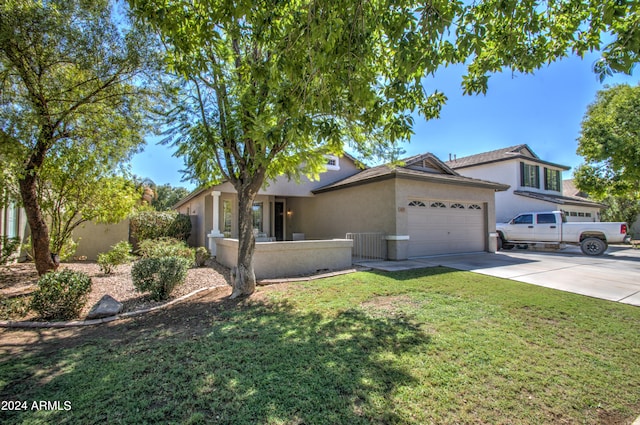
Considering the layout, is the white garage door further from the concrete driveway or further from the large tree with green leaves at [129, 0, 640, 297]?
the large tree with green leaves at [129, 0, 640, 297]

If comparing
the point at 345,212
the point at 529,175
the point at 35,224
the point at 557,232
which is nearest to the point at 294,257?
the point at 345,212

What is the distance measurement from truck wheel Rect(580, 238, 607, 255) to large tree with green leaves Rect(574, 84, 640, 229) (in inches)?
175

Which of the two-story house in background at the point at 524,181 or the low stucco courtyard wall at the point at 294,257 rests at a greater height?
the two-story house in background at the point at 524,181

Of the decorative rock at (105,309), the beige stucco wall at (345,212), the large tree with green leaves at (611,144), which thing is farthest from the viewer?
the large tree with green leaves at (611,144)

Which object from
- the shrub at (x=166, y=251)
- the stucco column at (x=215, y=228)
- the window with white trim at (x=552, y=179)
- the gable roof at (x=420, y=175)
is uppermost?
the window with white trim at (x=552, y=179)

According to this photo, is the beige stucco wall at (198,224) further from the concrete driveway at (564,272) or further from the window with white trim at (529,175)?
the window with white trim at (529,175)

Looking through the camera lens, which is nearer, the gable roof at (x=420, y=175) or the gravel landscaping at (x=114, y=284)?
the gravel landscaping at (x=114, y=284)

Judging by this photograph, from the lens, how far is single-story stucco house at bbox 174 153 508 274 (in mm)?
11320

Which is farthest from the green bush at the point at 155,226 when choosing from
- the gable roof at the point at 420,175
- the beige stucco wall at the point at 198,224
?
the gable roof at the point at 420,175

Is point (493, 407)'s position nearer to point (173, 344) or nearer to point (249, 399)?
point (249, 399)

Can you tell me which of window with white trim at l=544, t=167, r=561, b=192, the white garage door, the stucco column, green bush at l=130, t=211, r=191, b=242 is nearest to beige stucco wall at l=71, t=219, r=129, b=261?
green bush at l=130, t=211, r=191, b=242

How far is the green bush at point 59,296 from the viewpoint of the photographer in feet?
17.0

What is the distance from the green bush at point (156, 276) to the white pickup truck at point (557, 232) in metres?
17.3

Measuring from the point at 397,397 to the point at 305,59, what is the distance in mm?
4408
